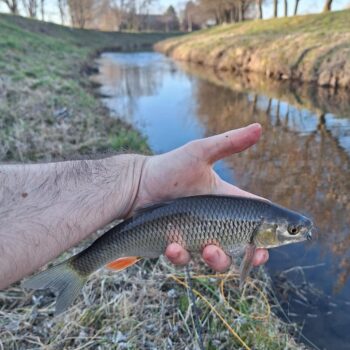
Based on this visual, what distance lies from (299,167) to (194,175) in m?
5.92

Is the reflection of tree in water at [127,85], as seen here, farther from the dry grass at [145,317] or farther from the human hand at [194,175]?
the human hand at [194,175]

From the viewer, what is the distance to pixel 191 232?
2582 millimetres

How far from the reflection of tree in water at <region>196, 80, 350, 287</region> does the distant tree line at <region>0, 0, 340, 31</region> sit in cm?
4736

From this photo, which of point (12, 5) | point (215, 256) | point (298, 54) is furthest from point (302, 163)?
point (12, 5)

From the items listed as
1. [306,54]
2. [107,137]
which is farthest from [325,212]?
[306,54]

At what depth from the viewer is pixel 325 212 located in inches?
254

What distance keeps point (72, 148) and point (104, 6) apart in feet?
281

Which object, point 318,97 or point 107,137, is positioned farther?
point 318,97

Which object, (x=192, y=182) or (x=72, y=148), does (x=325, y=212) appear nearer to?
(x=192, y=182)

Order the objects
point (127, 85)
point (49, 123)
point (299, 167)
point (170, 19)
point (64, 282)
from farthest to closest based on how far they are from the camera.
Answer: point (170, 19)
point (127, 85)
point (49, 123)
point (299, 167)
point (64, 282)

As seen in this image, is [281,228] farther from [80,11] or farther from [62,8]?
[62,8]

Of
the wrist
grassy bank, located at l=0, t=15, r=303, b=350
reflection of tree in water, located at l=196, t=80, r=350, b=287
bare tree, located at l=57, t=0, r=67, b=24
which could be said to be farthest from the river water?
bare tree, located at l=57, t=0, r=67, b=24

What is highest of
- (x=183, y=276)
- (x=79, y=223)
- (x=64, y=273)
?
(x=79, y=223)

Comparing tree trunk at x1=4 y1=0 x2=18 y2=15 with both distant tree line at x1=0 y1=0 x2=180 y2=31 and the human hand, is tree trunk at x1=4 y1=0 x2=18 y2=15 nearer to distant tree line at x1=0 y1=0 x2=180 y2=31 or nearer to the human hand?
distant tree line at x1=0 y1=0 x2=180 y2=31
